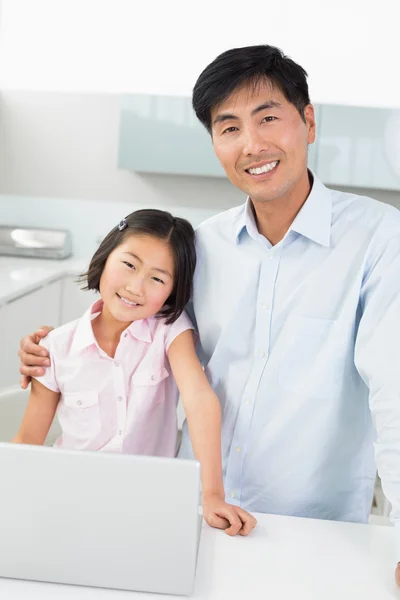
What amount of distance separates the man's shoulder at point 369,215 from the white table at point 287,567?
569mm

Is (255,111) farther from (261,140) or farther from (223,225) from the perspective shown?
(223,225)

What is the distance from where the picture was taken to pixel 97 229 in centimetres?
419

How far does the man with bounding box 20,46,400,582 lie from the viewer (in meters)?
1.45

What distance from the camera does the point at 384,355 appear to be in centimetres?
129

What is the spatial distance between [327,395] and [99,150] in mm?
2967

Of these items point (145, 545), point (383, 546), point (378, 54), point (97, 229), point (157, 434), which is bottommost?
point (97, 229)

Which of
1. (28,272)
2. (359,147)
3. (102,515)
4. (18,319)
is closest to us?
(102,515)

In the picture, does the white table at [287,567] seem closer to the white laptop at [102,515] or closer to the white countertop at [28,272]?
the white laptop at [102,515]

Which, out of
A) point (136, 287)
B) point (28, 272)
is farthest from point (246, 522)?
Result: point (28, 272)

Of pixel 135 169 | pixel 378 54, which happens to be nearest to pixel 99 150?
pixel 135 169

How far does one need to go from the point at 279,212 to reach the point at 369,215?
7.2 inches

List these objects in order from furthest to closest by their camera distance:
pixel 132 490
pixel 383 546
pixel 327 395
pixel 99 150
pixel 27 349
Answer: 1. pixel 99 150
2. pixel 27 349
3. pixel 327 395
4. pixel 383 546
5. pixel 132 490

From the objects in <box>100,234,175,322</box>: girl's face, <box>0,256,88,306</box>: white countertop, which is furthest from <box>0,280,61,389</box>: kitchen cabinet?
<box>100,234,175,322</box>: girl's face

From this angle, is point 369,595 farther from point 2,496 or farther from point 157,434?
point 157,434
